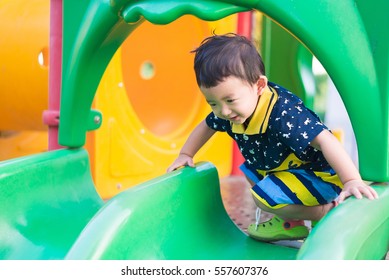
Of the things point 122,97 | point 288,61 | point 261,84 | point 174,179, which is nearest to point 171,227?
point 174,179

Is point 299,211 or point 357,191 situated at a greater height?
point 357,191

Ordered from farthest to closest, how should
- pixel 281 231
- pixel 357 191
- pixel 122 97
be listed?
pixel 122 97, pixel 281 231, pixel 357 191

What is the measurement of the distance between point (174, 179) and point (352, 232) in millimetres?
410

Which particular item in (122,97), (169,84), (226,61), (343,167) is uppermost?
(226,61)

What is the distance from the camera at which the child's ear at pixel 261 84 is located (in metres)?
1.06

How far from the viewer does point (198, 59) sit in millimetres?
1021

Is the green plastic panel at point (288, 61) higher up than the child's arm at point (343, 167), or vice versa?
the child's arm at point (343, 167)

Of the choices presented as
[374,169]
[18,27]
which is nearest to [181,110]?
[18,27]

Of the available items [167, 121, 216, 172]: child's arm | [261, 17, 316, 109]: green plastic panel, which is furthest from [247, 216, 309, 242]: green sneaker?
[261, 17, 316, 109]: green plastic panel

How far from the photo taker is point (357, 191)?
36.4 inches

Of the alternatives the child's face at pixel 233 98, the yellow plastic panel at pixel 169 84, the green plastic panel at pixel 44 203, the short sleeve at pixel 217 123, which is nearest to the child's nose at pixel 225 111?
the child's face at pixel 233 98

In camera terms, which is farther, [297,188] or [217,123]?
[217,123]

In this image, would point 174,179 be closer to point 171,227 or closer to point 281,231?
point 171,227

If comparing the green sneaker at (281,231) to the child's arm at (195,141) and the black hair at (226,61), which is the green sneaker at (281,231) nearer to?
the child's arm at (195,141)
